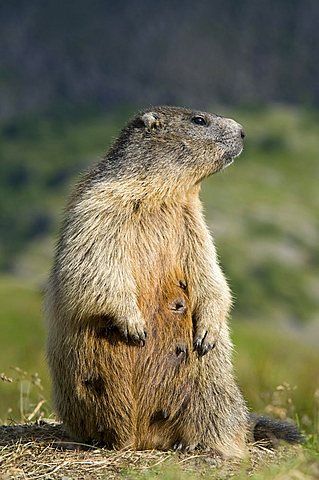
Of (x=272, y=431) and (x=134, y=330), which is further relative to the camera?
(x=272, y=431)

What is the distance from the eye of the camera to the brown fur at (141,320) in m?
7.73

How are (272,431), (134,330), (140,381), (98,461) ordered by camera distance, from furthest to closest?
1. (272,431)
2. (140,381)
3. (134,330)
4. (98,461)

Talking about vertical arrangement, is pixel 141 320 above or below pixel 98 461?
above

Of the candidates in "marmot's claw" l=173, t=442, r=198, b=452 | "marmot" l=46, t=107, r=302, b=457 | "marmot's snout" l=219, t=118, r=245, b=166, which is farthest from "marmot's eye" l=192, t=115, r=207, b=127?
"marmot's claw" l=173, t=442, r=198, b=452

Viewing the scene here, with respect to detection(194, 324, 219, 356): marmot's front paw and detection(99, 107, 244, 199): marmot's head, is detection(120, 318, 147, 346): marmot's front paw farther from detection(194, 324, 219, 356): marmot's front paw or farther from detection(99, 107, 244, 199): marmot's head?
detection(99, 107, 244, 199): marmot's head

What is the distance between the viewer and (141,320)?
7.75 metres

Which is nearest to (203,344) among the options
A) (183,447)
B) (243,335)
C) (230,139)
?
(183,447)

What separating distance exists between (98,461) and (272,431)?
68.6 inches

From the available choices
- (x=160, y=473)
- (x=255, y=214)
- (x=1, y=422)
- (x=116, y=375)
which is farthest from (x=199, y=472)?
(x=255, y=214)

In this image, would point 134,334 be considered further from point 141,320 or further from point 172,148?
point 172,148

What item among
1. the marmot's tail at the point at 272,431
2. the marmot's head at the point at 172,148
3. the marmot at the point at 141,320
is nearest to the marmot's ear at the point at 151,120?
the marmot's head at the point at 172,148

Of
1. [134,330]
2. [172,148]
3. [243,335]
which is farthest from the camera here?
[243,335]

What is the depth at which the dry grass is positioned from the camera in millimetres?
7113

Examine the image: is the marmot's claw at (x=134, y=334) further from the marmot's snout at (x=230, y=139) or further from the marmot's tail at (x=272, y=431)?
the marmot's snout at (x=230, y=139)
